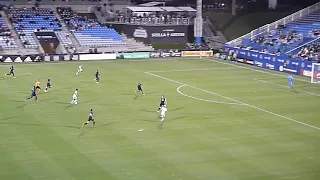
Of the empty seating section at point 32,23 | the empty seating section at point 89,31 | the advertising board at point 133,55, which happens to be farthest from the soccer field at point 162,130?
the empty seating section at point 89,31

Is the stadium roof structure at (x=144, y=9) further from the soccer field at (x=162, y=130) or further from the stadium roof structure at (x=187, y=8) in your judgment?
the soccer field at (x=162, y=130)

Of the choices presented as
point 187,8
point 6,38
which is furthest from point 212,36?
point 6,38

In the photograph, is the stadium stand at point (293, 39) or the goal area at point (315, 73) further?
the stadium stand at point (293, 39)

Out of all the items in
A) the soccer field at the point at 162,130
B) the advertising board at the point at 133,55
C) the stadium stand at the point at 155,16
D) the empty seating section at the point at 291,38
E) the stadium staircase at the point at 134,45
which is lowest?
the soccer field at the point at 162,130

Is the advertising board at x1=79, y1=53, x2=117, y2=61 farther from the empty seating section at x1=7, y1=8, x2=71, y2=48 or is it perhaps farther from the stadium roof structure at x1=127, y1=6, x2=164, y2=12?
the stadium roof structure at x1=127, y1=6, x2=164, y2=12

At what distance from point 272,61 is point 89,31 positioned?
3388 centimetres

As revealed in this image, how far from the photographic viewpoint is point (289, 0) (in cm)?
9350

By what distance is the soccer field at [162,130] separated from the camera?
26594 millimetres

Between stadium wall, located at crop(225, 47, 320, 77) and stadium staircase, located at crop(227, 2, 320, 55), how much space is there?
3.12 m

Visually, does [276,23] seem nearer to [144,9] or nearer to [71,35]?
[144,9]

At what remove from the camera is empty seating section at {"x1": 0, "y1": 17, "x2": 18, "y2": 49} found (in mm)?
79450

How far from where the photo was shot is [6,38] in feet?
267

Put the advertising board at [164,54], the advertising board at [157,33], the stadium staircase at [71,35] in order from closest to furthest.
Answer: the advertising board at [164,54]
the stadium staircase at [71,35]
the advertising board at [157,33]

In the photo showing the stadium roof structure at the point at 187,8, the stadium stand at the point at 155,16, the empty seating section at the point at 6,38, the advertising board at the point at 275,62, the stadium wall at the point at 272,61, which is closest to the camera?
the stadium wall at the point at 272,61
